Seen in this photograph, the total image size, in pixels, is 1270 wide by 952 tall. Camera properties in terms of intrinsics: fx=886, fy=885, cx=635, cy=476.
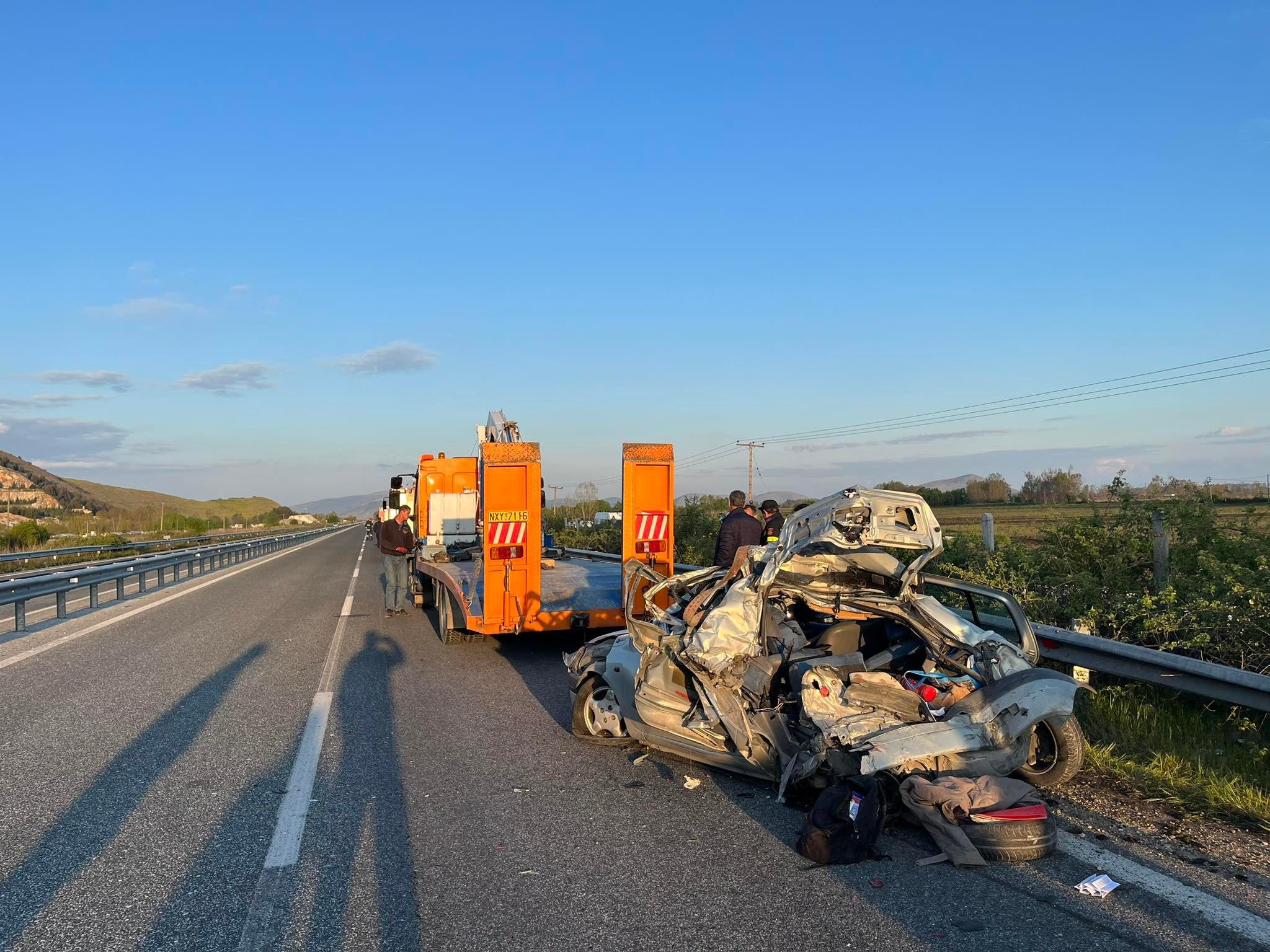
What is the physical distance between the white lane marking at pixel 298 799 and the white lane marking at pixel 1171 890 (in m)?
3.82

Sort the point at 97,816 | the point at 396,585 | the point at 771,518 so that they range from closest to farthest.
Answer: the point at 97,816 < the point at 771,518 < the point at 396,585

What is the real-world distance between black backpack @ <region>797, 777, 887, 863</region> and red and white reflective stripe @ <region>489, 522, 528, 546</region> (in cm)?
562

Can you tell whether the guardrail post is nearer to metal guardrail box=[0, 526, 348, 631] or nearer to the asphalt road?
the asphalt road

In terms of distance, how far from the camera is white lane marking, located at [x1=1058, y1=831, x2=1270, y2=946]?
3512 mm

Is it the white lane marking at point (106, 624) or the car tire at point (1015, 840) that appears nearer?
the car tire at point (1015, 840)

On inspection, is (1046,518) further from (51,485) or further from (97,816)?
(51,485)

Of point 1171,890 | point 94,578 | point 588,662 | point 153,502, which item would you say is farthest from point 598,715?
point 153,502

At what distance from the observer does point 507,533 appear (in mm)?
9688

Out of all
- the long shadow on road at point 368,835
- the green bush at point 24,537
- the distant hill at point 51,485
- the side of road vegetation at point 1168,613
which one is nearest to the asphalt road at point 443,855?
the long shadow on road at point 368,835

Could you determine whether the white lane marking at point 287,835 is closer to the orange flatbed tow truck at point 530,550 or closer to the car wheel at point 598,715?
the car wheel at point 598,715

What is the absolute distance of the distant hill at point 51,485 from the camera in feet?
328

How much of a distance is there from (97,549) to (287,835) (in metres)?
25.0

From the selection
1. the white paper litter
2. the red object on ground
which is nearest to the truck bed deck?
the red object on ground

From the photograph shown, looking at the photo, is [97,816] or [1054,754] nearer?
[97,816]
